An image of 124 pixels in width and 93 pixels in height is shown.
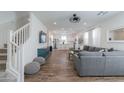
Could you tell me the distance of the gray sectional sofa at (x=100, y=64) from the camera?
3652 millimetres

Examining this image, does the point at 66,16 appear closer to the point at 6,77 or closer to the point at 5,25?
the point at 5,25

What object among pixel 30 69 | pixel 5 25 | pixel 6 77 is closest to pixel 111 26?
pixel 30 69

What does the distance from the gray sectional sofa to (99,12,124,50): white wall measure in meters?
1.37

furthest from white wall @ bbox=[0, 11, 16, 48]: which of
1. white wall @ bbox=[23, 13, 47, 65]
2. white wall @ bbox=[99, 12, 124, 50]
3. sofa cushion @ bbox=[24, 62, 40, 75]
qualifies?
white wall @ bbox=[99, 12, 124, 50]

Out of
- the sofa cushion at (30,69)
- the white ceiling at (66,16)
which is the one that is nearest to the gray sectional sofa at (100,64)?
the sofa cushion at (30,69)

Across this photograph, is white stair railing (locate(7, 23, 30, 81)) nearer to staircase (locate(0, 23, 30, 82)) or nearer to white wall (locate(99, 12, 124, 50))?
staircase (locate(0, 23, 30, 82))

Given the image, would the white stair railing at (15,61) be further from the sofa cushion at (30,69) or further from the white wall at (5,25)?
the white wall at (5,25)

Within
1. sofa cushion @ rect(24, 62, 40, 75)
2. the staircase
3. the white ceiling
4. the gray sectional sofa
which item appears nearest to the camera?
the staircase

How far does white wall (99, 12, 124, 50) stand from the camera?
16.4ft

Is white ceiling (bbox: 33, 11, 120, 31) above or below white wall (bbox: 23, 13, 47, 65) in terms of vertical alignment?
above

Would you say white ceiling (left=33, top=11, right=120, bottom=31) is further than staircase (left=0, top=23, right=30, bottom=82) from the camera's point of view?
Yes

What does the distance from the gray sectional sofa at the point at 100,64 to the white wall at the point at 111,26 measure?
4.51 ft

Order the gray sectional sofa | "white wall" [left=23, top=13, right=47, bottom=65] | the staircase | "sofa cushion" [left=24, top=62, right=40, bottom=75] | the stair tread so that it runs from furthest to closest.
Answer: "white wall" [left=23, top=13, right=47, bottom=65]
"sofa cushion" [left=24, top=62, right=40, bottom=75]
the gray sectional sofa
the staircase
the stair tread
